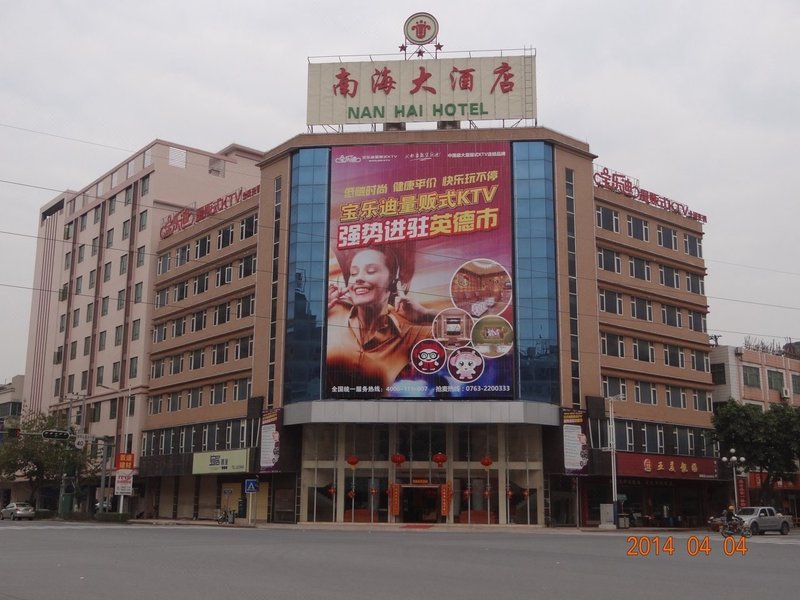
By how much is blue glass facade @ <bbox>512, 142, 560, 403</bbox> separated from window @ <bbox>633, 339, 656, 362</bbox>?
8.57m

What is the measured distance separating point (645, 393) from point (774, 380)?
1615cm

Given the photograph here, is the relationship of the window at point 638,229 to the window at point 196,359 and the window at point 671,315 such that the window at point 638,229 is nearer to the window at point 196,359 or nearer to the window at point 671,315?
the window at point 671,315

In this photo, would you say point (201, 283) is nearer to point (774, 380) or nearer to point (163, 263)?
point (163, 263)

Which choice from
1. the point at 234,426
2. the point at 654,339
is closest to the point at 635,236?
the point at 654,339

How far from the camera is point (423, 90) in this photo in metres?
58.7

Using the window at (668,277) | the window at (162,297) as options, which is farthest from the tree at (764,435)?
the window at (162,297)

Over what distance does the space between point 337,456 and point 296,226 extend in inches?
586

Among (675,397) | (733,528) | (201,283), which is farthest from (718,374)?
(201,283)

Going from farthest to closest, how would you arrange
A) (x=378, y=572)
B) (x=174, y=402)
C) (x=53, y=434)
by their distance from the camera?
1. (x=174, y=402)
2. (x=53, y=434)
3. (x=378, y=572)

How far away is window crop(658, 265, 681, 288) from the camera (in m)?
63.4

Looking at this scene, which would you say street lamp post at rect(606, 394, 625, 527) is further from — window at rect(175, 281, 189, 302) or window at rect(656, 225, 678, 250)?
window at rect(175, 281, 189, 302)

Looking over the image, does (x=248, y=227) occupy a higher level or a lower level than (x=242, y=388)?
higher

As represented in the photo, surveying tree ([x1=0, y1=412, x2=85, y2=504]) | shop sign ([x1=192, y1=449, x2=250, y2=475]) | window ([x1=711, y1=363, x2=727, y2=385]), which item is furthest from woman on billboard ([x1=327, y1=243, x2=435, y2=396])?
tree ([x1=0, y1=412, x2=85, y2=504])

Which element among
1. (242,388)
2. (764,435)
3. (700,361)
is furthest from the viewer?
(700,361)
